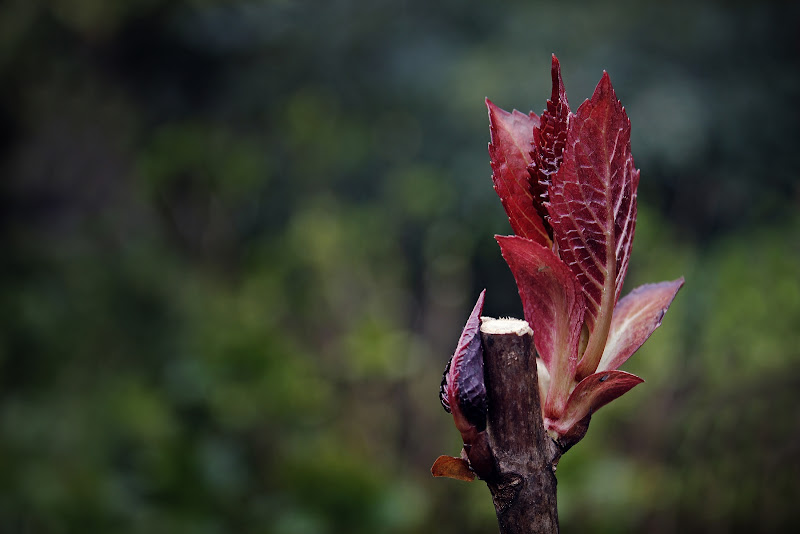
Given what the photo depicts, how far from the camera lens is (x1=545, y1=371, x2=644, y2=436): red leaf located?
0.32 meters

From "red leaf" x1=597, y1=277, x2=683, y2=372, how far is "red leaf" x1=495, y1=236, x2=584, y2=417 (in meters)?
0.02

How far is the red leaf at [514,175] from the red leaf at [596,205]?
2cm

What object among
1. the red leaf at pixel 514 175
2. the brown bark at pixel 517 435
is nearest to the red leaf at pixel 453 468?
the brown bark at pixel 517 435

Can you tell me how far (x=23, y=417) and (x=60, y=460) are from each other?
0.78 feet

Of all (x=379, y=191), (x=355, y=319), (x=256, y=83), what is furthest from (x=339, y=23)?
(x=355, y=319)

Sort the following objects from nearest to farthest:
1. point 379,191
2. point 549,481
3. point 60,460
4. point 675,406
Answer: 1. point 549,481
2. point 675,406
3. point 60,460
4. point 379,191

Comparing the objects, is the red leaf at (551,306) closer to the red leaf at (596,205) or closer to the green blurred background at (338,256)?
the red leaf at (596,205)

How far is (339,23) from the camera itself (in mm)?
2334

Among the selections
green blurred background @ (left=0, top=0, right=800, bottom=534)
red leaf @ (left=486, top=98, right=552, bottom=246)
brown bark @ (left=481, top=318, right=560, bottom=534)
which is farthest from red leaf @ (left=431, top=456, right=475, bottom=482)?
green blurred background @ (left=0, top=0, right=800, bottom=534)

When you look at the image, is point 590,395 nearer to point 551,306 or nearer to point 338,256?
point 551,306

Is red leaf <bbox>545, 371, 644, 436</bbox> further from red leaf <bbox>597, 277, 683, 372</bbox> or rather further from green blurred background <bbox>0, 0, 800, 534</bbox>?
green blurred background <bbox>0, 0, 800, 534</bbox>

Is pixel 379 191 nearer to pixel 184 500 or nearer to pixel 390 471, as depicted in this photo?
pixel 390 471

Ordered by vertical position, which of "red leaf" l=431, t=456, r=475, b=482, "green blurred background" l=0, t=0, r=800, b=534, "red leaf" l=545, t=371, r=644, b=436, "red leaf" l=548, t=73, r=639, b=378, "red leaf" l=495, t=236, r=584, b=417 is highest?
"green blurred background" l=0, t=0, r=800, b=534

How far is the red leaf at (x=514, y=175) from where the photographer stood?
329mm
